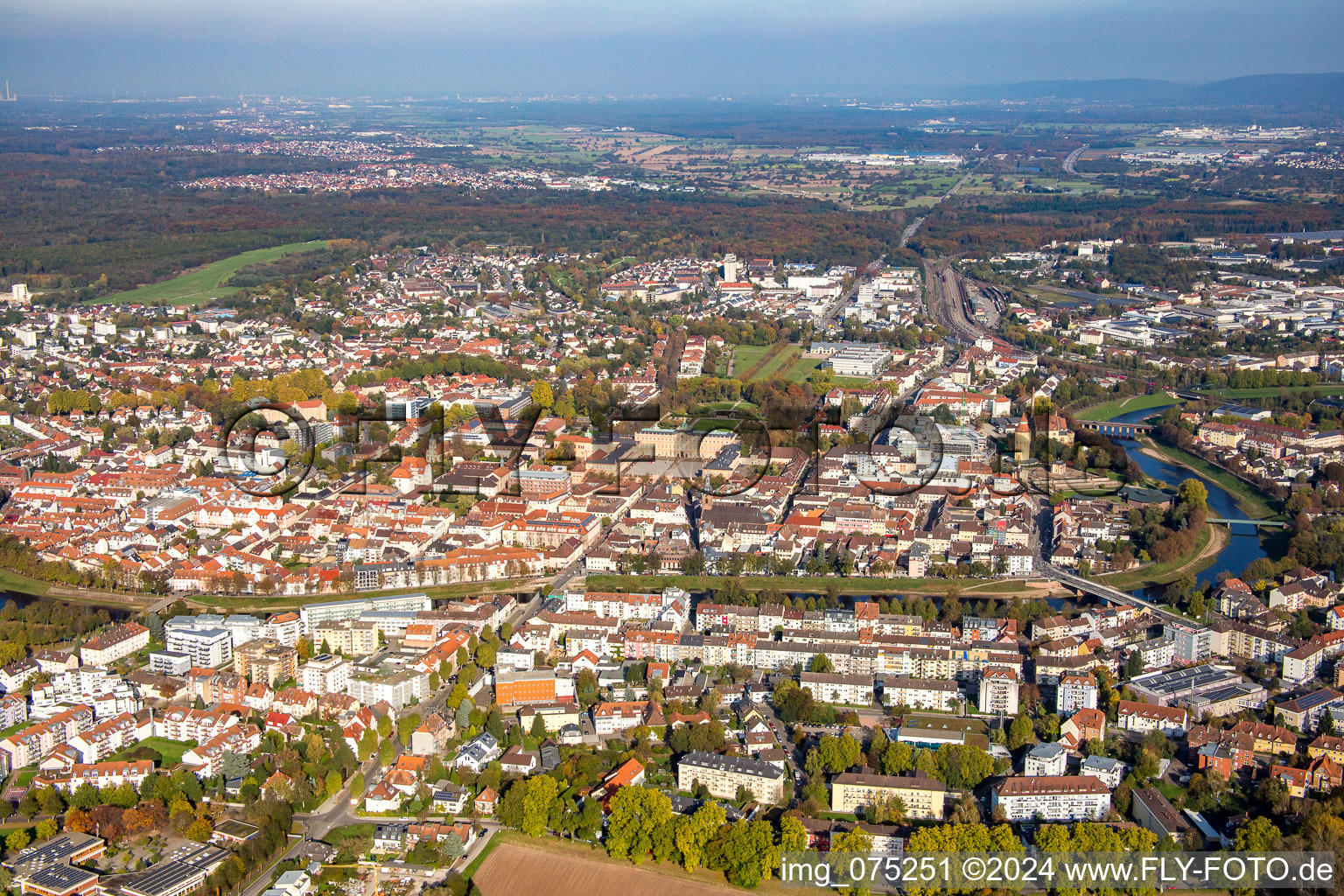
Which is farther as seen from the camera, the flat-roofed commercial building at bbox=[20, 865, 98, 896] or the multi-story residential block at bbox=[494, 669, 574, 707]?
the multi-story residential block at bbox=[494, 669, 574, 707]

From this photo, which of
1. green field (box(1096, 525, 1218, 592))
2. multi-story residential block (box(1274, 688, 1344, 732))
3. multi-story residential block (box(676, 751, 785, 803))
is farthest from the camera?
green field (box(1096, 525, 1218, 592))

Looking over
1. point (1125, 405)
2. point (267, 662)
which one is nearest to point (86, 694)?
point (267, 662)

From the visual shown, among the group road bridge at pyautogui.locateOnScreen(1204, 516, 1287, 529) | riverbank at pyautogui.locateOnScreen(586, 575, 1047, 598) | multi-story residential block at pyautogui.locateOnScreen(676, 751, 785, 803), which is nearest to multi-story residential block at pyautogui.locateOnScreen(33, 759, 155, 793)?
multi-story residential block at pyautogui.locateOnScreen(676, 751, 785, 803)

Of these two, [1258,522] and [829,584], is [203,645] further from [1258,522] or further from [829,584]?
[1258,522]

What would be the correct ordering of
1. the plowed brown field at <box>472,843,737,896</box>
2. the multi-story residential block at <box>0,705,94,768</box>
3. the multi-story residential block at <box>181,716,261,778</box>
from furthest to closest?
the multi-story residential block at <box>0,705,94,768</box> → the multi-story residential block at <box>181,716,261,778</box> → the plowed brown field at <box>472,843,737,896</box>

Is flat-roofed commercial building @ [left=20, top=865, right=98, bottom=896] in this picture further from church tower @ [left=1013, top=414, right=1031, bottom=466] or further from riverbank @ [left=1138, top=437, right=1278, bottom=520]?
riverbank @ [left=1138, top=437, right=1278, bottom=520]
